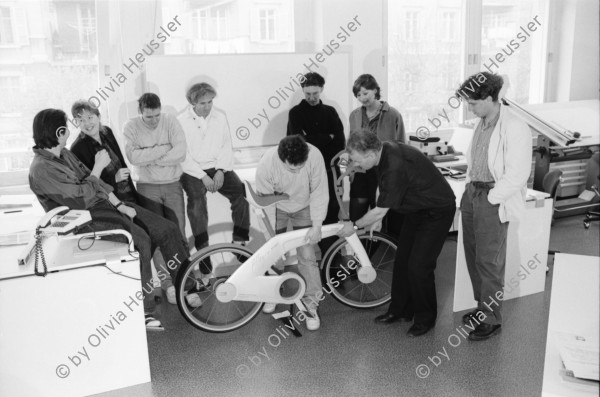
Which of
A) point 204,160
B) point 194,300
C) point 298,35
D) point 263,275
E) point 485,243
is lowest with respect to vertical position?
point 194,300

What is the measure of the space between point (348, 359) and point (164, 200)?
5.16ft

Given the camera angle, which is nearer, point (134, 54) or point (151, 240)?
point (151, 240)

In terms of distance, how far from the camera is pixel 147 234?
354 cm

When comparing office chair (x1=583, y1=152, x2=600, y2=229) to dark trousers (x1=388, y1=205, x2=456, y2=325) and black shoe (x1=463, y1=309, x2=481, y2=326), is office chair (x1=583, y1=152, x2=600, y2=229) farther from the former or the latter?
dark trousers (x1=388, y1=205, x2=456, y2=325)

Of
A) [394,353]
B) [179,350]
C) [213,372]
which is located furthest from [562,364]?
[179,350]

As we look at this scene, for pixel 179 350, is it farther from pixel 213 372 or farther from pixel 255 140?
pixel 255 140

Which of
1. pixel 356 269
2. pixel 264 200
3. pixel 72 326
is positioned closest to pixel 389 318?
pixel 356 269

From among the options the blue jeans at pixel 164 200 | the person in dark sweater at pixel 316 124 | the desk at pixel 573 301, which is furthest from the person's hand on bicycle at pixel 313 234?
the desk at pixel 573 301

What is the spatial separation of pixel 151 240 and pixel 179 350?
0.70 m

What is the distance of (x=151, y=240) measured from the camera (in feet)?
11.9

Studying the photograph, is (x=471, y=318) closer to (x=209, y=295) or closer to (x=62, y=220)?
(x=209, y=295)

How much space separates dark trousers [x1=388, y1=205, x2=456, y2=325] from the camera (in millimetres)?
3287

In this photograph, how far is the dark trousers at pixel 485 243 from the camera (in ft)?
10.7

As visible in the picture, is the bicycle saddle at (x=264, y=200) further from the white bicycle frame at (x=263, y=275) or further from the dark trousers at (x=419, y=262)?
the dark trousers at (x=419, y=262)
